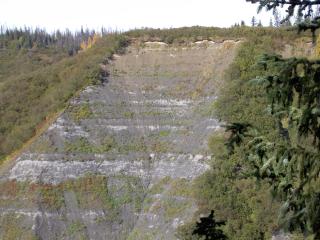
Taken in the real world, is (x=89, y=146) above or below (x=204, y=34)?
below

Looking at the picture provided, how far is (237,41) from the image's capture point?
178ft

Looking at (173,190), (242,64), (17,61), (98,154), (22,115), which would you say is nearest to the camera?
(173,190)

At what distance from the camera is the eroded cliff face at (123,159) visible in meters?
38.0

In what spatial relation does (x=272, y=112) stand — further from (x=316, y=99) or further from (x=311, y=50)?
(x=311, y=50)

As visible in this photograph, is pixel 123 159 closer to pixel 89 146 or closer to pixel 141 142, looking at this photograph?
pixel 141 142

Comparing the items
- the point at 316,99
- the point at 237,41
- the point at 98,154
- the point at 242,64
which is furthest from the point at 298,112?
the point at 237,41

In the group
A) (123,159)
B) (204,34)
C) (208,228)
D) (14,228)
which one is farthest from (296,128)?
(204,34)

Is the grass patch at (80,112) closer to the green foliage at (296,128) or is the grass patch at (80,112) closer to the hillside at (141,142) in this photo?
the hillside at (141,142)

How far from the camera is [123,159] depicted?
4331 cm

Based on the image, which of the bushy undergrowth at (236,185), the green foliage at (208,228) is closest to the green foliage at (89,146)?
the bushy undergrowth at (236,185)

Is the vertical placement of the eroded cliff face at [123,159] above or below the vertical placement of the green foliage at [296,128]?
below

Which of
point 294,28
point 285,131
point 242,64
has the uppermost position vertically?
point 294,28

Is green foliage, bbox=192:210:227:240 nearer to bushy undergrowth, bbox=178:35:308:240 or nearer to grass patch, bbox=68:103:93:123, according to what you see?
bushy undergrowth, bbox=178:35:308:240

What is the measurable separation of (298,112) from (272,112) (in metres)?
0.45
